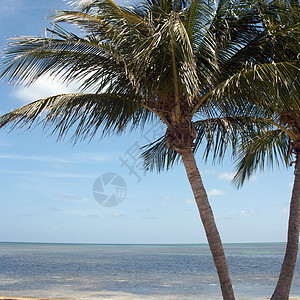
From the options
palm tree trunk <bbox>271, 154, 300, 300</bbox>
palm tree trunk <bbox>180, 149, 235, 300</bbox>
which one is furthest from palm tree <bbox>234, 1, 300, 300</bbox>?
palm tree trunk <bbox>180, 149, 235, 300</bbox>

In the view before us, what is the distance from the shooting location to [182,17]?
5.61 m

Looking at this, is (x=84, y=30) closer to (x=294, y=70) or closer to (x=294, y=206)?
(x=294, y=70)

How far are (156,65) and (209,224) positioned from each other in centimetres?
248

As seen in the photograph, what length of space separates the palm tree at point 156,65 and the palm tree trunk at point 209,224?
0.05ft

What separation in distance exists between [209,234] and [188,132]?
157 centimetres

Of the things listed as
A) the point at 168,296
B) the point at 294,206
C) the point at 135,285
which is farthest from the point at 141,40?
the point at 135,285

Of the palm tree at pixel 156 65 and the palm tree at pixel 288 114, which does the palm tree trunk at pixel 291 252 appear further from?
the palm tree at pixel 156 65

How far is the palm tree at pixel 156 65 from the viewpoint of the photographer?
541 centimetres

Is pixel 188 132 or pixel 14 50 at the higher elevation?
pixel 14 50

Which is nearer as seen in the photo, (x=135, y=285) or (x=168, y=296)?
(x=168, y=296)

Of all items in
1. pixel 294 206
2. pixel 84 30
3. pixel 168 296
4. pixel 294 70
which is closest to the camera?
pixel 294 70

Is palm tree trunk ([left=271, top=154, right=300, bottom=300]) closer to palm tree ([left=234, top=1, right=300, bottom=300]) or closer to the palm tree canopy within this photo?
palm tree ([left=234, top=1, right=300, bottom=300])

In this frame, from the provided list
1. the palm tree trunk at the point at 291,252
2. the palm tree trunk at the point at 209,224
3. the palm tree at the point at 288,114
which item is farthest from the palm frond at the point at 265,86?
the palm tree trunk at the point at 291,252

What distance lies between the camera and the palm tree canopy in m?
5.36
